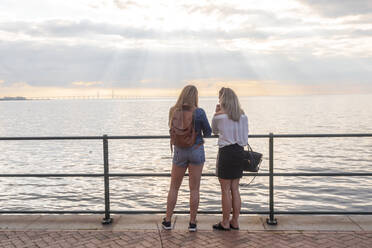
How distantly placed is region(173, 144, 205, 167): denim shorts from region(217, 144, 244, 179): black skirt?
0.87 ft

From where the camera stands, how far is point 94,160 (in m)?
25.0

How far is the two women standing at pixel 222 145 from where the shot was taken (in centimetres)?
495

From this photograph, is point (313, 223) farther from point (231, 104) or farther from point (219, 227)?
point (231, 104)

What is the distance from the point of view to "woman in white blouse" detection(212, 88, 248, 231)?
4961 mm

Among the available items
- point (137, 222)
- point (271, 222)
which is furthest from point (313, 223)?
point (137, 222)

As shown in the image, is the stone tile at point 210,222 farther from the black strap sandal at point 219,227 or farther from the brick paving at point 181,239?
the brick paving at point 181,239

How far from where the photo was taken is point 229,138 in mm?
5000

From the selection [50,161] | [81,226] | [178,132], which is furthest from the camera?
[50,161]

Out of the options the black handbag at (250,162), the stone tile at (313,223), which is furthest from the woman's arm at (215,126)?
the stone tile at (313,223)

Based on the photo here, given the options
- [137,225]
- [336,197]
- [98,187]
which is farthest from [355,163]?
[137,225]

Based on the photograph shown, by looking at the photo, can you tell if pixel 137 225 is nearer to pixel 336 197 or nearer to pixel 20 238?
pixel 20 238

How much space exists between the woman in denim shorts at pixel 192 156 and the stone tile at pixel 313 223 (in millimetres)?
1173

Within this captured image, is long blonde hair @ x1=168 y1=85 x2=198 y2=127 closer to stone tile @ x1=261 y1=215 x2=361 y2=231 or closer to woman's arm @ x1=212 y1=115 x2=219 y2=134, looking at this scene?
woman's arm @ x1=212 y1=115 x2=219 y2=134

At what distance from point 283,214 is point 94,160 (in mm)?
20179
